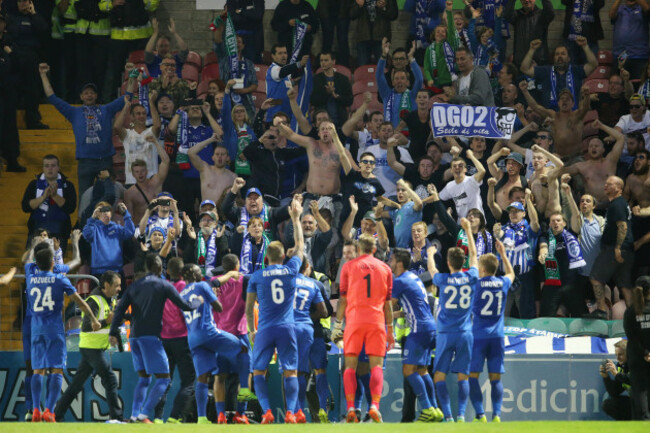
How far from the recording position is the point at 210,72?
20469mm

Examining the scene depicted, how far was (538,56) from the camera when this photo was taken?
20.2 meters

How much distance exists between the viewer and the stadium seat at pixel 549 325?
15.6 m

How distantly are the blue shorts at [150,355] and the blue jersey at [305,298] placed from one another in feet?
4.94

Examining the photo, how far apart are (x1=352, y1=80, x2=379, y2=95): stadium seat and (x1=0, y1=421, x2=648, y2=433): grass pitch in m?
8.91

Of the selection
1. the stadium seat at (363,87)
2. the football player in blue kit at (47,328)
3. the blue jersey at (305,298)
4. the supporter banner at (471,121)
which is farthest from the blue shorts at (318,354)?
the stadium seat at (363,87)

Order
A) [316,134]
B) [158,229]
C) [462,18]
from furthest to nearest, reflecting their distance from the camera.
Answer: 1. [462,18]
2. [316,134]
3. [158,229]

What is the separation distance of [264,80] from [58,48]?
3686 mm

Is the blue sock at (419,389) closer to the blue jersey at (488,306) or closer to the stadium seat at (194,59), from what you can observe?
the blue jersey at (488,306)

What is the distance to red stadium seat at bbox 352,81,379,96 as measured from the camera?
66.4 feet

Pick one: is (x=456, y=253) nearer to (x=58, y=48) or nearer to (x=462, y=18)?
(x=462, y=18)

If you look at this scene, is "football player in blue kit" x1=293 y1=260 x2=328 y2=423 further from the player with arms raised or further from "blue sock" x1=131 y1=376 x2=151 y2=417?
"blue sock" x1=131 y1=376 x2=151 y2=417

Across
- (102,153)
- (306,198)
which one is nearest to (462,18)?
(306,198)

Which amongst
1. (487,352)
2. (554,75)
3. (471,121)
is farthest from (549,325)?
(554,75)

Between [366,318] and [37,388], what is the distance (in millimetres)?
3724
